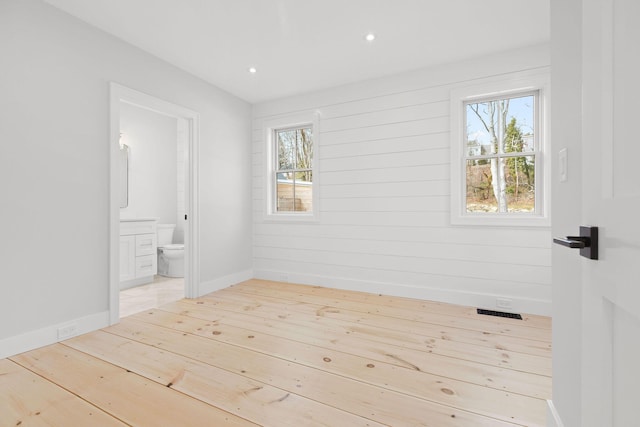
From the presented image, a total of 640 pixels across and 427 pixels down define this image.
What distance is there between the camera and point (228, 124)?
4172 millimetres

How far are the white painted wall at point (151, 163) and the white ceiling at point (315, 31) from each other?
7.18 feet

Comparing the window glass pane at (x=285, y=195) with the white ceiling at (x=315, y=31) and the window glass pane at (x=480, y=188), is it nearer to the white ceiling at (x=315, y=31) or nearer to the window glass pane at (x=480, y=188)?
the white ceiling at (x=315, y=31)

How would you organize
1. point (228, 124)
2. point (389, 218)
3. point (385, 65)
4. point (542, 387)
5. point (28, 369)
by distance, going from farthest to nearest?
point (228, 124)
point (389, 218)
point (385, 65)
point (28, 369)
point (542, 387)

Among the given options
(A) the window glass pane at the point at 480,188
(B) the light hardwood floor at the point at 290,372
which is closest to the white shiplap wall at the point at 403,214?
(A) the window glass pane at the point at 480,188

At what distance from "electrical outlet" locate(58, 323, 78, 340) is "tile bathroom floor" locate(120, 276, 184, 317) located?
58cm

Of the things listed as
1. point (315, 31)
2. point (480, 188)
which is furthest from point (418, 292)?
point (315, 31)

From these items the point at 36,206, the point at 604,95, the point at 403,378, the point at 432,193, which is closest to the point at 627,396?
the point at 604,95

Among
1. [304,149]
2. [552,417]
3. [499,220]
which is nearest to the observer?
[552,417]

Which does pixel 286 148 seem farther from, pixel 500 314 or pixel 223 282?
pixel 500 314

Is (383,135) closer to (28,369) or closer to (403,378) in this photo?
(403,378)

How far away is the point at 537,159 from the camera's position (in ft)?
9.89

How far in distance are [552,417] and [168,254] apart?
15.7 feet

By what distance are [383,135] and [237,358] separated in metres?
2.83

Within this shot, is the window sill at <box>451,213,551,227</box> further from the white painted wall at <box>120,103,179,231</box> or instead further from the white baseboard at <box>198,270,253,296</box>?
the white painted wall at <box>120,103,179,231</box>
